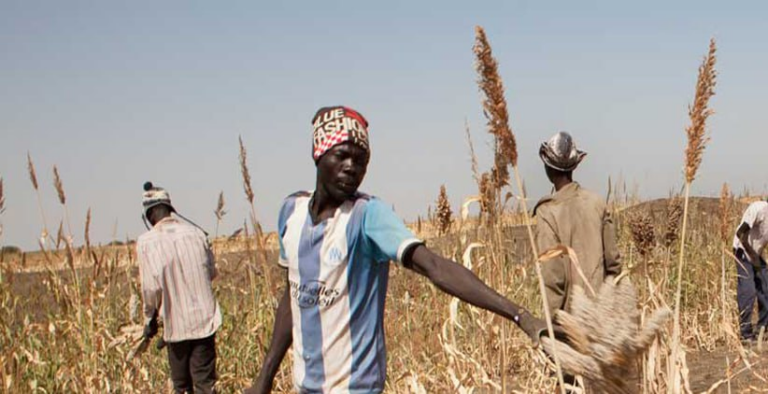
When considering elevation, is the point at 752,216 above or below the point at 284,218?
below

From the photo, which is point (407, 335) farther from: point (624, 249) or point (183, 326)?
point (624, 249)

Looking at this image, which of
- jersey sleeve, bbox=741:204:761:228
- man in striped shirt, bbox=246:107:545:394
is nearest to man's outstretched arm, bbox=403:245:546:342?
man in striped shirt, bbox=246:107:545:394

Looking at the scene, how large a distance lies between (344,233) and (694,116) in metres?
0.98

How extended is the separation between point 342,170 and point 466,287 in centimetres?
58

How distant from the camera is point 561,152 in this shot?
3.89m

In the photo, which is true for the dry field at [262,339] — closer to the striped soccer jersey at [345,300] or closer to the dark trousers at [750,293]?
the dark trousers at [750,293]

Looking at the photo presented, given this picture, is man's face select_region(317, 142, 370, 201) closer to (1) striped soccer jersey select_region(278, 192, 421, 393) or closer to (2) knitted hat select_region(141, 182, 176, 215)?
(1) striped soccer jersey select_region(278, 192, 421, 393)

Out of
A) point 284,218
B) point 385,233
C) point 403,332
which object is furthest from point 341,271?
point 403,332

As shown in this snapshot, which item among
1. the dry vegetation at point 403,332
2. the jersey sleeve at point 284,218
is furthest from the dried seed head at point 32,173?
the jersey sleeve at point 284,218

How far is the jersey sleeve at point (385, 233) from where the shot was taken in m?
1.99

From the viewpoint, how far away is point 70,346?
466 centimetres

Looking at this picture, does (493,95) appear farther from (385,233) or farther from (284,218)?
(284,218)

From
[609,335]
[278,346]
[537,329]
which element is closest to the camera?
[609,335]

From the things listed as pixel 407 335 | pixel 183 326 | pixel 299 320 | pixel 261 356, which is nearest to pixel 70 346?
pixel 183 326
